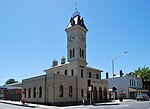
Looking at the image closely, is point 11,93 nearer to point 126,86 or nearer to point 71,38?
point 71,38

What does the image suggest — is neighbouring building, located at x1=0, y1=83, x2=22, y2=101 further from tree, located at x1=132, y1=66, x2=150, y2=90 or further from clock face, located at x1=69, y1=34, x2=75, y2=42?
tree, located at x1=132, y1=66, x2=150, y2=90

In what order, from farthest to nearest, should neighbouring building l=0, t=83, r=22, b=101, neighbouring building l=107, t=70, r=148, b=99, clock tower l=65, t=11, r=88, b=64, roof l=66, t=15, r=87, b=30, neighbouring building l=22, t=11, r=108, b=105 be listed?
neighbouring building l=107, t=70, r=148, b=99 → neighbouring building l=0, t=83, r=22, b=101 → roof l=66, t=15, r=87, b=30 → clock tower l=65, t=11, r=88, b=64 → neighbouring building l=22, t=11, r=108, b=105

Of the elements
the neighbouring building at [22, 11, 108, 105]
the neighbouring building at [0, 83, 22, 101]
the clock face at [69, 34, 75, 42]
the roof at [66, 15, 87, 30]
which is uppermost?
the roof at [66, 15, 87, 30]

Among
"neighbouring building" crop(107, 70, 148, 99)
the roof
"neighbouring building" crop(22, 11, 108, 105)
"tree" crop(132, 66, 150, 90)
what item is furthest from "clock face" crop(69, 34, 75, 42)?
"tree" crop(132, 66, 150, 90)

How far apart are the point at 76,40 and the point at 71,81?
826 centimetres

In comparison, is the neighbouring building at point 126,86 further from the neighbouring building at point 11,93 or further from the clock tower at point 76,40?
the neighbouring building at point 11,93

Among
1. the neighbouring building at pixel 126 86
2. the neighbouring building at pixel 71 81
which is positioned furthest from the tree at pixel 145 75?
the neighbouring building at pixel 71 81

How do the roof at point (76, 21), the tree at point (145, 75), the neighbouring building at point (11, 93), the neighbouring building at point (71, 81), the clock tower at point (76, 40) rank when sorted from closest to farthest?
the neighbouring building at point (71, 81)
the clock tower at point (76, 40)
the roof at point (76, 21)
the neighbouring building at point (11, 93)
the tree at point (145, 75)

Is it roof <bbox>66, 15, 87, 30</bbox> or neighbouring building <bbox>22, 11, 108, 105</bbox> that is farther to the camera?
roof <bbox>66, 15, 87, 30</bbox>

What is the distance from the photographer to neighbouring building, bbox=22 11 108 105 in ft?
125

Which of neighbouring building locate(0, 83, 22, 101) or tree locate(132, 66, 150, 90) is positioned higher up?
tree locate(132, 66, 150, 90)

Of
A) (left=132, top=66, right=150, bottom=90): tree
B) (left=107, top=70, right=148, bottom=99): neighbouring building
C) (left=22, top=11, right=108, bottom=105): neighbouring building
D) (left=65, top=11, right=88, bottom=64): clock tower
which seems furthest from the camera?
(left=132, top=66, right=150, bottom=90): tree

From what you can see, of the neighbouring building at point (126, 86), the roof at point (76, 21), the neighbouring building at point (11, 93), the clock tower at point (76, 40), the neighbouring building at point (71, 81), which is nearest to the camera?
the neighbouring building at point (71, 81)

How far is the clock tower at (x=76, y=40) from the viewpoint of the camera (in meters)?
44.0
